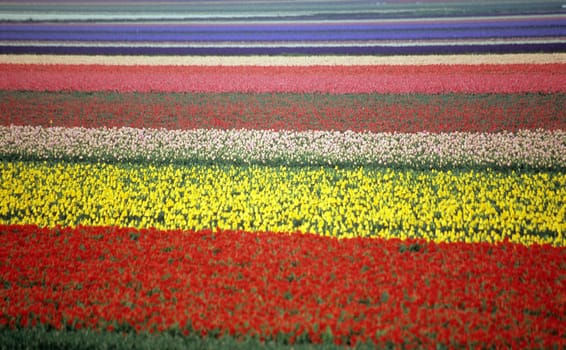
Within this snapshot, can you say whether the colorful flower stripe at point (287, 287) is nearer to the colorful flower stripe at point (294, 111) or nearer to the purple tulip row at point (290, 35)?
the colorful flower stripe at point (294, 111)

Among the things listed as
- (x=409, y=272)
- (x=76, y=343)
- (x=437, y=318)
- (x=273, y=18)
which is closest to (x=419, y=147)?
(x=409, y=272)

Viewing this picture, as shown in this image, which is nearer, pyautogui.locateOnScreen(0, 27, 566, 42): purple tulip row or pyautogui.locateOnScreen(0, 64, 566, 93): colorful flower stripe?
pyautogui.locateOnScreen(0, 64, 566, 93): colorful flower stripe

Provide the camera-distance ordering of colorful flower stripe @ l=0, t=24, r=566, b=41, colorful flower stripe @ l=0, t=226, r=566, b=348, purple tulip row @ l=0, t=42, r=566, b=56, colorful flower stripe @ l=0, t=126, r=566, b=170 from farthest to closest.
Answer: colorful flower stripe @ l=0, t=24, r=566, b=41
purple tulip row @ l=0, t=42, r=566, b=56
colorful flower stripe @ l=0, t=126, r=566, b=170
colorful flower stripe @ l=0, t=226, r=566, b=348

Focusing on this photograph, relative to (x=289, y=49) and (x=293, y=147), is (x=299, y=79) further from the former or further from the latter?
(x=289, y=49)

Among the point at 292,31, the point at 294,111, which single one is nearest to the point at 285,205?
the point at 294,111

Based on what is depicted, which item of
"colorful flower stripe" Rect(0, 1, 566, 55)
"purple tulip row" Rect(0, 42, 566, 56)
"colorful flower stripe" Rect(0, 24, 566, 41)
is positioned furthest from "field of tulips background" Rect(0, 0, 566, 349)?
"colorful flower stripe" Rect(0, 24, 566, 41)

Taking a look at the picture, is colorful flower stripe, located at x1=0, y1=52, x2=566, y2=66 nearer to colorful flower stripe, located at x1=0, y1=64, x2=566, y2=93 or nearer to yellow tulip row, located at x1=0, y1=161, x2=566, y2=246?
colorful flower stripe, located at x1=0, y1=64, x2=566, y2=93

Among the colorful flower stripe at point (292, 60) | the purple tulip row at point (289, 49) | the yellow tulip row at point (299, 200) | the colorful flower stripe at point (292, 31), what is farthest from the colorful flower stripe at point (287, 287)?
the colorful flower stripe at point (292, 31)

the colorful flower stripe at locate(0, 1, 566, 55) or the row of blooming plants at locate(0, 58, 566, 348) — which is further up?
the colorful flower stripe at locate(0, 1, 566, 55)
